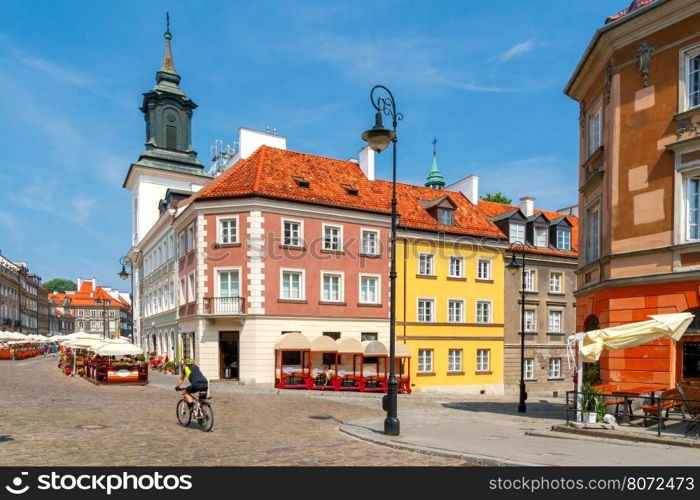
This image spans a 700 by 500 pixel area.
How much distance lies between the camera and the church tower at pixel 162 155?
57.3m

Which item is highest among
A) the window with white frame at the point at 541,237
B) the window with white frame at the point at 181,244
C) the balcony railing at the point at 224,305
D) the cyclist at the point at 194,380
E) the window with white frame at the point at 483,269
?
the window with white frame at the point at 541,237

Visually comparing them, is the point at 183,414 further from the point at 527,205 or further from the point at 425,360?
the point at 527,205

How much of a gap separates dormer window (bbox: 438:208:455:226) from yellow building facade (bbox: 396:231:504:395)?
48.1 inches

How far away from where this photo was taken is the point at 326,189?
34031mm

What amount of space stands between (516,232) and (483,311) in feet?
20.5

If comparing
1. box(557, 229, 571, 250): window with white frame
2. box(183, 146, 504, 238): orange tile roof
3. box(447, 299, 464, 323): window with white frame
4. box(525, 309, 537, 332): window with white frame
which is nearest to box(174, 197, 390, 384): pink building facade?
box(183, 146, 504, 238): orange tile roof

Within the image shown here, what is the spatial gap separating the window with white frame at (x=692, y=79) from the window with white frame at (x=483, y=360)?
24300mm

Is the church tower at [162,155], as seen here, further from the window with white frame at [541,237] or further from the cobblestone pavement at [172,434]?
the cobblestone pavement at [172,434]

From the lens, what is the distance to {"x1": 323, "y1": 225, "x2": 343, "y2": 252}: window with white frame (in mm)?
32906

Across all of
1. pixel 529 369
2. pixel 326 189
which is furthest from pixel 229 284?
pixel 529 369

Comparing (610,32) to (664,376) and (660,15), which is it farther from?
(664,376)

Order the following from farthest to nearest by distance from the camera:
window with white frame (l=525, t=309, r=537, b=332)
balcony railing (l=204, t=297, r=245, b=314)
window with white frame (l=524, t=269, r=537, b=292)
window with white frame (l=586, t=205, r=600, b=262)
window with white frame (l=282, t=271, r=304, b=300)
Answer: window with white frame (l=524, t=269, r=537, b=292), window with white frame (l=525, t=309, r=537, b=332), window with white frame (l=282, t=271, r=304, b=300), balcony railing (l=204, t=297, r=245, b=314), window with white frame (l=586, t=205, r=600, b=262)

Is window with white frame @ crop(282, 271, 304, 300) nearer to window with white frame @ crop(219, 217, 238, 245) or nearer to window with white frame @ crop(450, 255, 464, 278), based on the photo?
window with white frame @ crop(219, 217, 238, 245)

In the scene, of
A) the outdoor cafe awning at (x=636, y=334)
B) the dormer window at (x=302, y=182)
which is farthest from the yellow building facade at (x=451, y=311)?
the outdoor cafe awning at (x=636, y=334)
